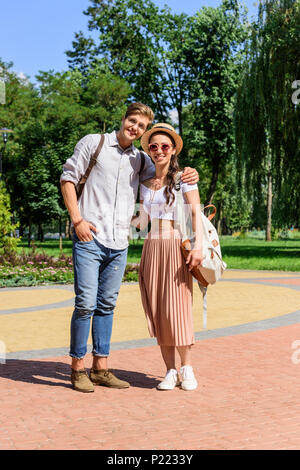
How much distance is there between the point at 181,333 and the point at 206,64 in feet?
93.6

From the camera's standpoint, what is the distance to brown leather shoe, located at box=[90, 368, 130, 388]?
183 inches

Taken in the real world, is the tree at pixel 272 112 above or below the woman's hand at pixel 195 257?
above

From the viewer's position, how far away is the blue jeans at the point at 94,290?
4.43m

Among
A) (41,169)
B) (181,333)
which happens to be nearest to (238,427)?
(181,333)

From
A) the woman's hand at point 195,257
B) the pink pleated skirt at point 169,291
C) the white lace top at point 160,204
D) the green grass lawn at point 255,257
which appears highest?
the white lace top at point 160,204

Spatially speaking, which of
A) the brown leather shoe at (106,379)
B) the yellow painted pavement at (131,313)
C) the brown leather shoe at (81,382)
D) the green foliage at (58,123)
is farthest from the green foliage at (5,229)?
the green foliage at (58,123)

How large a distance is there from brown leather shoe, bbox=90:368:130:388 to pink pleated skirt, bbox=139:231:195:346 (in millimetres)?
477

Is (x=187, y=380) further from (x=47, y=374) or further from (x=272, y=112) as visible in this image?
(x=272, y=112)

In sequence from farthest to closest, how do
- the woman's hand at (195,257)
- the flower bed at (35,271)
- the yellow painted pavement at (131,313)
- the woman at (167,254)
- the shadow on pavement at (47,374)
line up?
the flower bed at (35,271) → the yellow painted pavement at (131,313) → the shadow on pavement at (47,374) → the woman at (167,254) → the woman's hand at (195,257)

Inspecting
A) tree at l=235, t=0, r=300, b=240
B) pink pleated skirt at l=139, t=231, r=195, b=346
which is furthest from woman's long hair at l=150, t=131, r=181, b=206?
tree at l=235, t=0, r=300, b=240

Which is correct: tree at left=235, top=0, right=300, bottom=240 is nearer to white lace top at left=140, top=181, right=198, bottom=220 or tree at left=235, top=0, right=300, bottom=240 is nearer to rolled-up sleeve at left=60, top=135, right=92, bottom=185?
white lace top at left=140, top=181, right=198, bottom=220

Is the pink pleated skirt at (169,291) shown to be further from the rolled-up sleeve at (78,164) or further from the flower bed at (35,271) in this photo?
the flower bed at (35,271)

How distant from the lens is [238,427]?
11.8 ft

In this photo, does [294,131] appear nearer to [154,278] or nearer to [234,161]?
[234,161]
